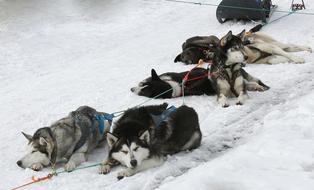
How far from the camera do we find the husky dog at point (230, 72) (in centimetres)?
583

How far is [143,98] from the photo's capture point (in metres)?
6.56

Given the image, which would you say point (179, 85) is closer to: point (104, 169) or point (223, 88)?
point (223, 88)

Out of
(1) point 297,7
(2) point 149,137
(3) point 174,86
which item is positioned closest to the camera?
(2) point 149,137

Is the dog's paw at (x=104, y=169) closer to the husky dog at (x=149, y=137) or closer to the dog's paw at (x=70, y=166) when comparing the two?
the husky dog at (x=149, y=137)

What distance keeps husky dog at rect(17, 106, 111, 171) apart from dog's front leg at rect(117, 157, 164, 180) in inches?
23.5

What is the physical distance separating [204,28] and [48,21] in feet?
17.0

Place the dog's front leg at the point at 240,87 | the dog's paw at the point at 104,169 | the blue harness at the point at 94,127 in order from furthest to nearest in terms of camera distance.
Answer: the dog's front leg at the point at 240,87
the blue harness at the point at 94,127
the dog's paw at the point at 104,169

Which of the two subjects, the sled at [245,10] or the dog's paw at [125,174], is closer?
the dog's paw at [125,174]

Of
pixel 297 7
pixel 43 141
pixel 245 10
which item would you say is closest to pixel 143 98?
pixel 43 141

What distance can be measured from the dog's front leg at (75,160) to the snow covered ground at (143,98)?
4.2 inches

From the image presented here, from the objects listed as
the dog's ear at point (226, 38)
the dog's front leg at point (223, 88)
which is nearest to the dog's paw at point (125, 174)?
the dog's front leg at point (223, 88)

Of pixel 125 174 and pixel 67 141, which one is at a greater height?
pixel 67 141

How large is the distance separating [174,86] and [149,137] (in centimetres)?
238

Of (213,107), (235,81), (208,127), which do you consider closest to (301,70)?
(235,81)
